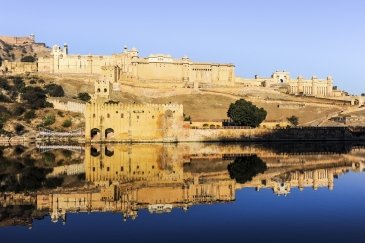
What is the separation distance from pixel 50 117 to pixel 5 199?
1594 inches

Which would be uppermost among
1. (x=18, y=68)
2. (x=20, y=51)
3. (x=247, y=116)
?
(x=20, y=51)

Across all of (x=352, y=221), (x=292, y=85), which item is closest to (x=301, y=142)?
(x=352, y=221)

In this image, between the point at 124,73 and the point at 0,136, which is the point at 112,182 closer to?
the point at 0,136

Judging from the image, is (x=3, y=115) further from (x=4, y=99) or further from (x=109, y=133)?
(x=109, y=133)

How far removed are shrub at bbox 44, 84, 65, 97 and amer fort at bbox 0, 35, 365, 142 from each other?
5.44m

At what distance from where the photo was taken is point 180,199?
20.9 m

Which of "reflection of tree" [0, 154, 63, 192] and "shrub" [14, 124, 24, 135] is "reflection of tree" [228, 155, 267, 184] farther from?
"shrub" [14, 124, 24, 135]

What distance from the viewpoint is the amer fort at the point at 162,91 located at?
50.9 metres

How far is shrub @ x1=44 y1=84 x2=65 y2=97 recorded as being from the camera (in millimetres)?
75781

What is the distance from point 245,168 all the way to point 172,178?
19.4ft

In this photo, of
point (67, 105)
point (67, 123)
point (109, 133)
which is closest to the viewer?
point (109, 133)

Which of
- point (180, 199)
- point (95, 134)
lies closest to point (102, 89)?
point (95, 134)

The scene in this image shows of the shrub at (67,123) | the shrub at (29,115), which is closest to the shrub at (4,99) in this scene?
the shrub at (29,115)

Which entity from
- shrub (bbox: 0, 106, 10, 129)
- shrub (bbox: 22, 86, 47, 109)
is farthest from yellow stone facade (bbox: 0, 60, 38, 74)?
shrub (bbox: 0, 106, 10, 129)
